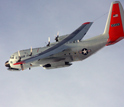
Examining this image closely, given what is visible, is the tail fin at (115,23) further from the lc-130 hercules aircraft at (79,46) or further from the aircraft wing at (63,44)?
the aircraft wing at (63,44)

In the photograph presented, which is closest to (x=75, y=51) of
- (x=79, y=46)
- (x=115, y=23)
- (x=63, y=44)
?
(x=79, y=46)

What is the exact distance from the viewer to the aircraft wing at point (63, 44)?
25708 millimetres

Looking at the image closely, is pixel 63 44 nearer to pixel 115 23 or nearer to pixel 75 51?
pixel 75 51

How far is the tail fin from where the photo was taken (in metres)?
26.9

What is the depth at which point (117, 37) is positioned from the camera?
27.0m

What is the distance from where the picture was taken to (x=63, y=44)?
28.4 meters

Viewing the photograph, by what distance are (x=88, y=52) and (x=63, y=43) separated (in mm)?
3830

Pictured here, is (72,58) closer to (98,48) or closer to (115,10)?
(98,48)

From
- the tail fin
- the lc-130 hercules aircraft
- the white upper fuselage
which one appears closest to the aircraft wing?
the lc-130 hercules aircraft

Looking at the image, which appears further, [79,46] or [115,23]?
[79,46]

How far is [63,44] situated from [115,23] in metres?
7.72

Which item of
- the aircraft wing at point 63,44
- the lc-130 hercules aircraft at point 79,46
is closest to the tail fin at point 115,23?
the lc-130 hercules aircraft at point 79,46

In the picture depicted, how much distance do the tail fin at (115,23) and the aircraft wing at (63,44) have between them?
448 cm

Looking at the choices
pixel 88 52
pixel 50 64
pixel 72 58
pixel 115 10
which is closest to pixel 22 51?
pixel 50 64
